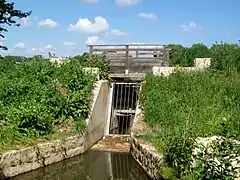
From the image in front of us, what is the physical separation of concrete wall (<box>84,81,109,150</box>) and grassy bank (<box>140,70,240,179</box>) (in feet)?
5.43

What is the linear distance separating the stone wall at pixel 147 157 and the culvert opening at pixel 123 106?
4234mm

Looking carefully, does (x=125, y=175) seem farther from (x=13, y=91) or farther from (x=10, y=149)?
(x=13, y=91)

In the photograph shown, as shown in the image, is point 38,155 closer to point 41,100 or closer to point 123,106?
point 41,100

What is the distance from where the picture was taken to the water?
1044cm

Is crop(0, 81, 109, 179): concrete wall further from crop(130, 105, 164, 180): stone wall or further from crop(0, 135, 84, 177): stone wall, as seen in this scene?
crop(130, 105, 164, 180): stone wall

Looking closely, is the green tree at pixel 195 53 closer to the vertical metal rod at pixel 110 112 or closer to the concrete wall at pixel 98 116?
the vertical metal rod at pixel 110 112

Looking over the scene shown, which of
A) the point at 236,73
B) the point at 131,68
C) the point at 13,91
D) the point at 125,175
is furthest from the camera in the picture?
the point at 131,68

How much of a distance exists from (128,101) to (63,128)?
4935 mm

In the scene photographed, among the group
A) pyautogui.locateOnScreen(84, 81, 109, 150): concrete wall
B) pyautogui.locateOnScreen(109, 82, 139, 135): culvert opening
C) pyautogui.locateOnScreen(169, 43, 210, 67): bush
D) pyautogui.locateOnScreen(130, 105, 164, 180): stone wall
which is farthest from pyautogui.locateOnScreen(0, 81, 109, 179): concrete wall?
pyautogui.locateOnScreen(169, 43, 210, 67): bush

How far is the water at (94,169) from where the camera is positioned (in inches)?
411

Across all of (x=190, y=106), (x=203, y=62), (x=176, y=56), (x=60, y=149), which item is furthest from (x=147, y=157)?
(x=176, y=56)

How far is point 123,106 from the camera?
1669 cm

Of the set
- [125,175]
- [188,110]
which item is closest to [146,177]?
[125,175]

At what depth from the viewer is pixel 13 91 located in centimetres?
1288
